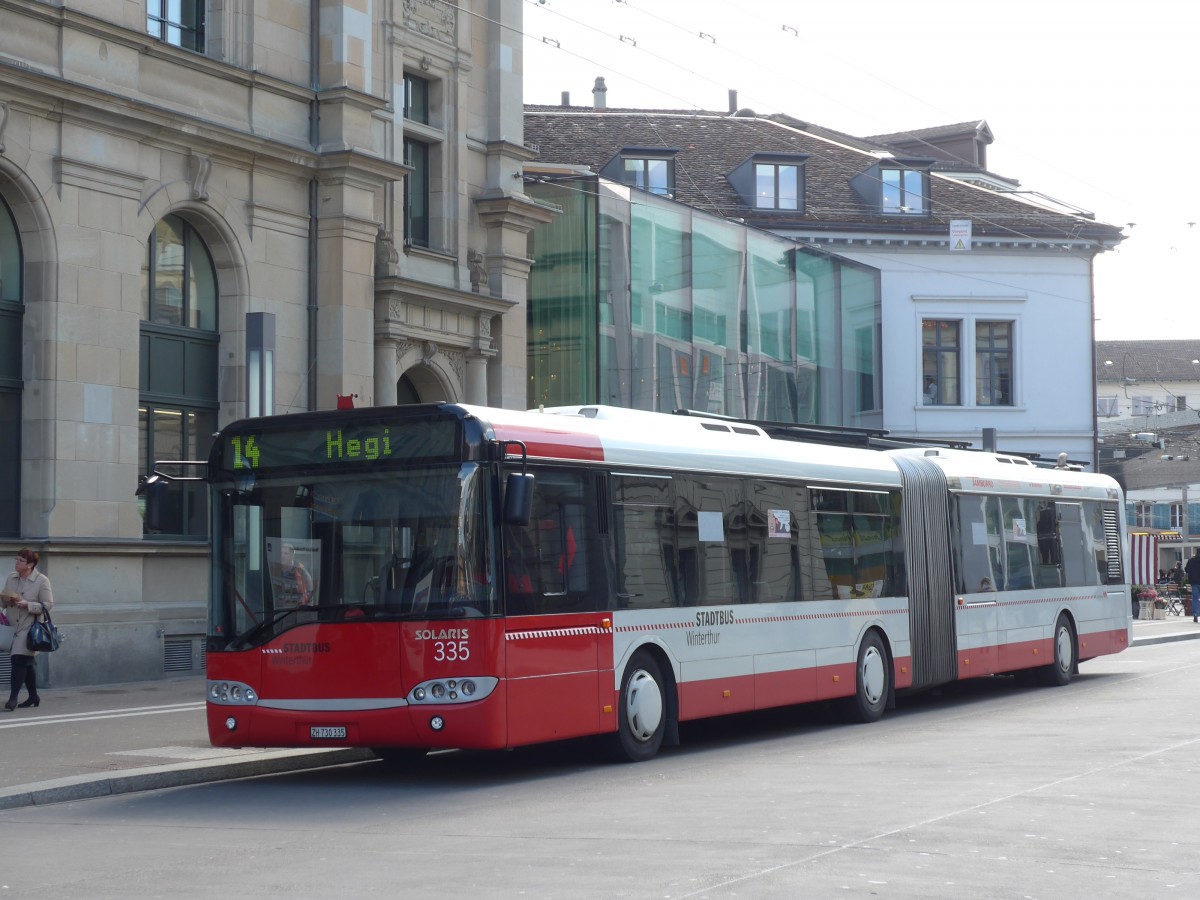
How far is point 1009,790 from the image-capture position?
36.1 ft

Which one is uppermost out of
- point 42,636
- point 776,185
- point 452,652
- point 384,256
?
point 776,185

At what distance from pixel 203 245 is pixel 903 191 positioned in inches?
1100

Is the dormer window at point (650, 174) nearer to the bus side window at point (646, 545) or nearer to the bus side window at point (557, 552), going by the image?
the bus side window at point (646, 545)

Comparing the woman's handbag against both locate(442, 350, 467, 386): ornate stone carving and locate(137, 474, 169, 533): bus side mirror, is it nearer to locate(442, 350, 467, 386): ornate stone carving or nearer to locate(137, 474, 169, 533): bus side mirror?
locate(137, 474, 169, 533): bus side mirror

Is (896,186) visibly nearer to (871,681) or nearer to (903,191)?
(903,191)

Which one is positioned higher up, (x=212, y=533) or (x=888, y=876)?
(x=212, y=533)

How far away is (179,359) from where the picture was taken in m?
23.2

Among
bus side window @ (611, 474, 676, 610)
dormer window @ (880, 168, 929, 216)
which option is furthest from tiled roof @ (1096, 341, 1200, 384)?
bus side window @ (611, 474, 676, 610)

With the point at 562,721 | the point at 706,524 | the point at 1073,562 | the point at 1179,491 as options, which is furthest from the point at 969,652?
the point at 1179,491

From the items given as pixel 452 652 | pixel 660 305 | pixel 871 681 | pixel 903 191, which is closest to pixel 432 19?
pixel 660 305

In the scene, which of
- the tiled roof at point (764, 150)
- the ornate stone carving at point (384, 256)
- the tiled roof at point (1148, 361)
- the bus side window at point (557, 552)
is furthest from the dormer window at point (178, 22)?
the tiled roof at point (1148, 361)

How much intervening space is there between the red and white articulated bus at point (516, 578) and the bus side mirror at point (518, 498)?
16 millimetres

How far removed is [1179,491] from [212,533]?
282ft

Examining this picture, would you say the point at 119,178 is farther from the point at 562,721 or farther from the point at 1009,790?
the point at 1009,790
